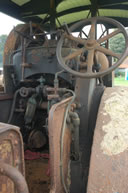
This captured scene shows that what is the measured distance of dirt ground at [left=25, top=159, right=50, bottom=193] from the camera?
5.86 feet

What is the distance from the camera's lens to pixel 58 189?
1149mm

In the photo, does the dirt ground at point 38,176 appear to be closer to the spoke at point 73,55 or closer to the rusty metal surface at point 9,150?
the rusty metal surface at point 9,150

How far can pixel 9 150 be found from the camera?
810 millimetres

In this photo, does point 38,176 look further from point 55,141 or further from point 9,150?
point 9,150

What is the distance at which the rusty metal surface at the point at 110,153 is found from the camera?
1.05 metres

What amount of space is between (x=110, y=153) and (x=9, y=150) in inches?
25.4

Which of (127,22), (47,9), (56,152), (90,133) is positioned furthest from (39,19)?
(56,152)

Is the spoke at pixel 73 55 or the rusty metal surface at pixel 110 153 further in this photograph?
the spoke at pixel 73 55

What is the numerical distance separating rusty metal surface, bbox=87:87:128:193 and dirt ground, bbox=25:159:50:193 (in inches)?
34.8

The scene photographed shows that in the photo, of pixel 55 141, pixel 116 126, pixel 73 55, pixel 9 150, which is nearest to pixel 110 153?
pixel 116 126

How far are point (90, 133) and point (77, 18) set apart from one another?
11.8 ft

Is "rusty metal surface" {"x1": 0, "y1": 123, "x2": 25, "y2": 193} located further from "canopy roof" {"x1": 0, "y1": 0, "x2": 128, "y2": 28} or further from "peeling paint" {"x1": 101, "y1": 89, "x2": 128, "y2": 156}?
"canopy roof" {"x1": 0, "y1": 0, "x2": 128, "y2": 28}

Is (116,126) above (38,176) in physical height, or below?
above

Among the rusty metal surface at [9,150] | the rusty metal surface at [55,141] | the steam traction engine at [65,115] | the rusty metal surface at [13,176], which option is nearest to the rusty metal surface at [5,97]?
the steam traction engine at [65,115]
